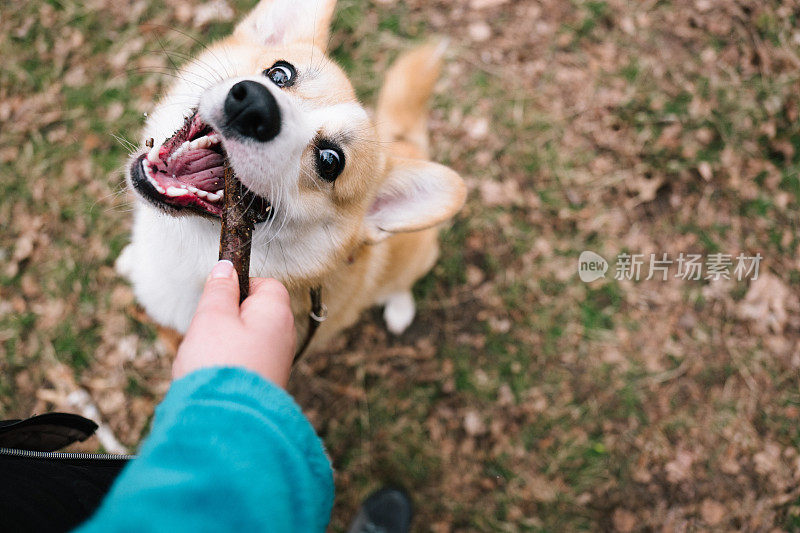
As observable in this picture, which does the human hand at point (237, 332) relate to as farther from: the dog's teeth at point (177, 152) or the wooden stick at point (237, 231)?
the dog's teeth at point (177, 152)

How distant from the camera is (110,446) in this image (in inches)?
106

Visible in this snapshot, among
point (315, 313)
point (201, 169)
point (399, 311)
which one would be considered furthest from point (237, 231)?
point (399, 311)

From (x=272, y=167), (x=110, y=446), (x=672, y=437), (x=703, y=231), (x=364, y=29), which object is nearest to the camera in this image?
(x=272, y=167)

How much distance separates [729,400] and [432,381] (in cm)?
190

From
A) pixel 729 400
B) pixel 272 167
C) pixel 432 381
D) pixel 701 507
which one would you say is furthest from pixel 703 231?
pixel 272 167

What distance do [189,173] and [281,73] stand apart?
1.71 feet

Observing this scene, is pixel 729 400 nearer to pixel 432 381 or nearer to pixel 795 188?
pixel 795 188

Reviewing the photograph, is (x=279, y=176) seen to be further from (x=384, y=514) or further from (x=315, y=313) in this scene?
(x=384, y=514)

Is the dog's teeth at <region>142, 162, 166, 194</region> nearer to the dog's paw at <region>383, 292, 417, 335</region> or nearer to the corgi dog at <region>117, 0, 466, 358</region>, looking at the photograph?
the corgi dog at <region>117, 0, 466, 358</region>

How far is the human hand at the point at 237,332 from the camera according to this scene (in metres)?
1.11

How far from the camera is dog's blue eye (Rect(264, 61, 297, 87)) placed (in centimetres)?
177

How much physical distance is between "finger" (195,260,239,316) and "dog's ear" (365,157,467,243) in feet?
2.40

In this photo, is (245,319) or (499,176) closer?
(245,319)

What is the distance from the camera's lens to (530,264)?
3.17 m
